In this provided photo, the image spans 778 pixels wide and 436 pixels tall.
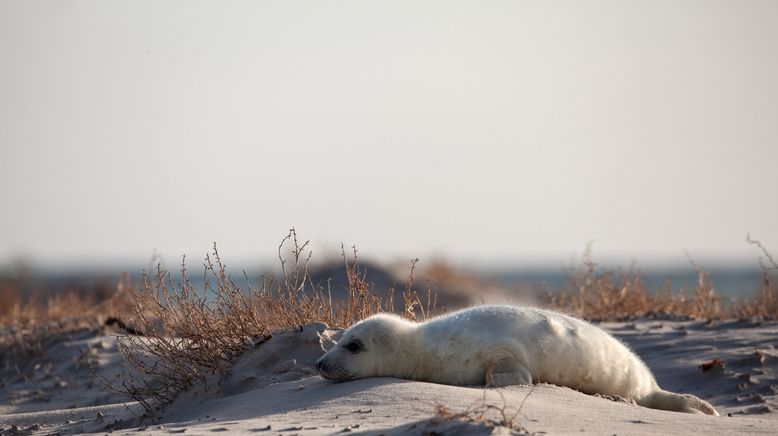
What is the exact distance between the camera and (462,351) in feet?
23.2

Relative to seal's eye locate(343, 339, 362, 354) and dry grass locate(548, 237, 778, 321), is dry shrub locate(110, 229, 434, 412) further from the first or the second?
dry grass locate(548, 237, 778, 321)

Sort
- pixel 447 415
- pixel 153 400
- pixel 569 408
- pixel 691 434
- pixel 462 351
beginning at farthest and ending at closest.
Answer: pixel 153 400
pixel 462 351
pixel 569 408
pixel 691 434
pixel 447 415

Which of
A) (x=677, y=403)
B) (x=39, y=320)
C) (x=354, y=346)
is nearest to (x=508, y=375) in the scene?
(x=354, y=346)

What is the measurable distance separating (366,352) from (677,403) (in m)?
2.25

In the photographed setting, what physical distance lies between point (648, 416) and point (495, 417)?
1.28 metres

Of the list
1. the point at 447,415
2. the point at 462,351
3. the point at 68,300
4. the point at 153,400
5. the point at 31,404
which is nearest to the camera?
the point at 447,415

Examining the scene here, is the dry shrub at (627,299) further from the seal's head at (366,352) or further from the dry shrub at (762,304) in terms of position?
the seal's head at (366,352)

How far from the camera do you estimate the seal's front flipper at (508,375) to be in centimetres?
688

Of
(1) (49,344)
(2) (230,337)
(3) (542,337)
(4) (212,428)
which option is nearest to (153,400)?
(2) (230,337)

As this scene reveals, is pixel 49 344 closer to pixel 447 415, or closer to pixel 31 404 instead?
pixel 31 404

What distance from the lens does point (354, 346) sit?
7.08 metres

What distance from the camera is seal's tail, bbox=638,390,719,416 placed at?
292 inches

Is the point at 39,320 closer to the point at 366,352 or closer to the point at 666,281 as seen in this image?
the point at 366,352

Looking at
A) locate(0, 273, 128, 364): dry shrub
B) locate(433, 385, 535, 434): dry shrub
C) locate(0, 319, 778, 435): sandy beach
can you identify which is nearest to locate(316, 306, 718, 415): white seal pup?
locate(0, 319, 778, 435): sandy beach
